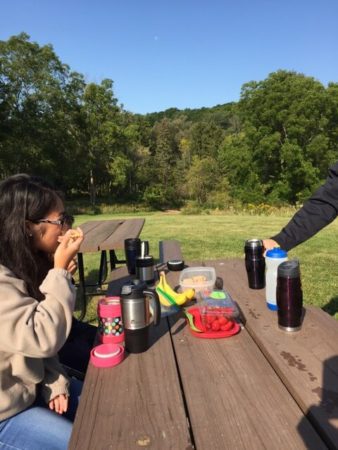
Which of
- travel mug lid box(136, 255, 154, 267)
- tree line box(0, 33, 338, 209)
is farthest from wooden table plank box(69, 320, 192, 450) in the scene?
tree line box(0, 33, 338, 209)

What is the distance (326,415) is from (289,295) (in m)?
0.60

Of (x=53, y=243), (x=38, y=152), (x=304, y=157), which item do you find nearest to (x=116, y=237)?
(x=53, y=243)

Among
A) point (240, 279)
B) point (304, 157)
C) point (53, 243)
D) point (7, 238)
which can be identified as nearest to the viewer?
point (7, 238)

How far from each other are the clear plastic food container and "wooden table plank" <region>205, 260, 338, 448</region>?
0.19 meters

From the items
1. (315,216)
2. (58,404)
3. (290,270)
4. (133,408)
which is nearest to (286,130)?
(315,216)

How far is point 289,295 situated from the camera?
5.30 ft

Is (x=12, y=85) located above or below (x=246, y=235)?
above

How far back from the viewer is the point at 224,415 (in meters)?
1.10

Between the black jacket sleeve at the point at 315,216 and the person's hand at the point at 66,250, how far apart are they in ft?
4.53

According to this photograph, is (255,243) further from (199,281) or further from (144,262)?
(144,262)

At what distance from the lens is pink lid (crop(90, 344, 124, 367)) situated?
144 cm

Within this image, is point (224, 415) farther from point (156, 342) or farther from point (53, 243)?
point (53, 243)

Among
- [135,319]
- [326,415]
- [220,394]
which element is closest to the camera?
[326,415]

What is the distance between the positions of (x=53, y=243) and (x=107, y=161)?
31952 mm
